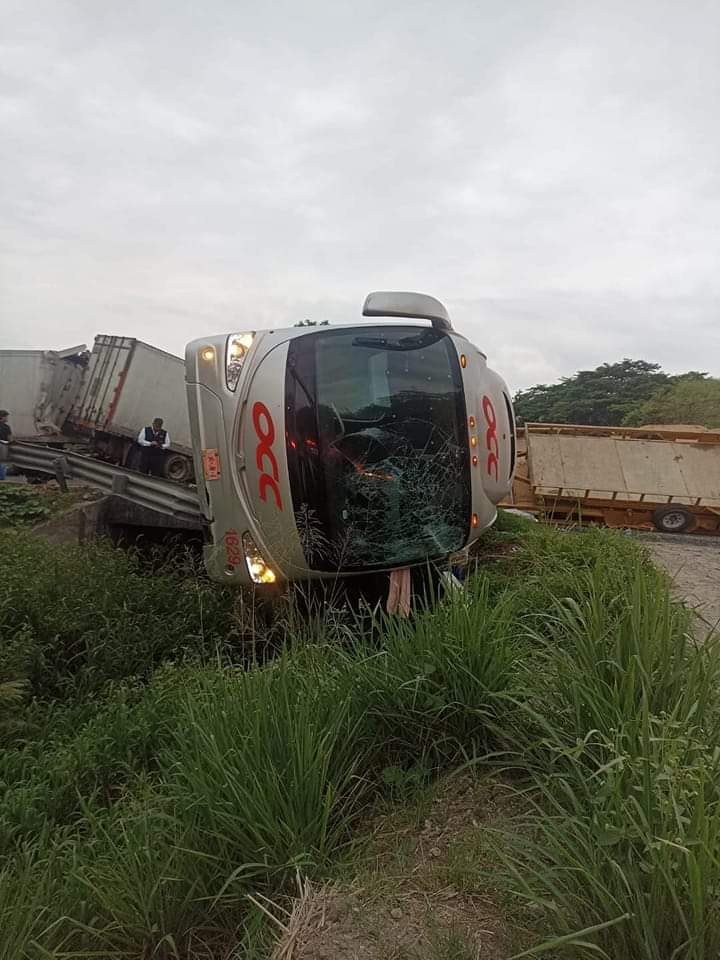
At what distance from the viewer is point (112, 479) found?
6906mm

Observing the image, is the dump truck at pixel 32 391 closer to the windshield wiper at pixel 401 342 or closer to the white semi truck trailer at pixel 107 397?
the white semi truck trailer at pixel 107 397

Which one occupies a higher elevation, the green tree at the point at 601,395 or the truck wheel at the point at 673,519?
the green tree at the point at 601,395

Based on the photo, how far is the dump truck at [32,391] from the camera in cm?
1214

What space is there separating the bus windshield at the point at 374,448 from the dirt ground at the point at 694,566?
1535mm

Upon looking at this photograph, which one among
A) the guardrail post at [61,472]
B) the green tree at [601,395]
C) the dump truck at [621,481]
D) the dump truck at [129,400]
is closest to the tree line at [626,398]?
the green tree at [601,395]

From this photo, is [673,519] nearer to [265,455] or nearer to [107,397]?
[265,455]

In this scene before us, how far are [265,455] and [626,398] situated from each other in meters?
29.2

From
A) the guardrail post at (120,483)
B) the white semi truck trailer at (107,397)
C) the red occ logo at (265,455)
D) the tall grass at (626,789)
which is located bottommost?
the tall grass at (626,789)

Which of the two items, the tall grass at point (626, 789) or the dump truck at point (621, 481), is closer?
the tall grass at point (626, 789)

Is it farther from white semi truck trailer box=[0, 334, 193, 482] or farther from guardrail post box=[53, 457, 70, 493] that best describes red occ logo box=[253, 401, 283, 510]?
white semi truck trailer box=[0, 334, 193, 482]

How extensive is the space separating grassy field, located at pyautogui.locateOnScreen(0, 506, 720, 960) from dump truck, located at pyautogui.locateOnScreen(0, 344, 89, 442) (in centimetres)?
1086

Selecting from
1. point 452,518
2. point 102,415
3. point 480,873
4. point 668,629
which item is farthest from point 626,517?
point 102,415

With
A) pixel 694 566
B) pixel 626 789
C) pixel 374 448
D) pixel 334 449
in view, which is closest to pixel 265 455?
pixel 334 449

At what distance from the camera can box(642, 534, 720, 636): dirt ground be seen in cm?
454
